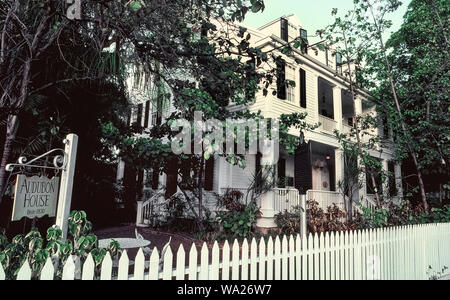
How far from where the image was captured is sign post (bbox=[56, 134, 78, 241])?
264cm

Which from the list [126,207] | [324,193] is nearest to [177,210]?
[126,207]

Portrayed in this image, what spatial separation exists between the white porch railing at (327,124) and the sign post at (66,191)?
36.6 feet

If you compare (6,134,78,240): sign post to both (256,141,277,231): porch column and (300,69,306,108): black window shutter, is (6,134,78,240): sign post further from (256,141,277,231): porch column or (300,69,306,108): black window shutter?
(300,69,306,108): black window shutter

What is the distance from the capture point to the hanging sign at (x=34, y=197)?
7.58 ft

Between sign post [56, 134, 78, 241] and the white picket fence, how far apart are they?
1.81 ft

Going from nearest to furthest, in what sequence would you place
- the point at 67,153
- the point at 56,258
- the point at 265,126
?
the point at 56,258
the point at 67,153
the point at 265,126

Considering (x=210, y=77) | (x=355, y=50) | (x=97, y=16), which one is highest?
(x=355, y=50)

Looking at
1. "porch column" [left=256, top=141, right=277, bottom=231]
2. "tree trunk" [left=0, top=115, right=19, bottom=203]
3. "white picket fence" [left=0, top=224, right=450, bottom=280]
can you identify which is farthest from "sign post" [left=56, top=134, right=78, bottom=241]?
"porch column" [left=256, top=141, right=277, bottom=231]

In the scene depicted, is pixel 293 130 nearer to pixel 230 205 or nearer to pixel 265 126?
pixel 265 126

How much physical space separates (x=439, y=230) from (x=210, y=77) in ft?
19.5

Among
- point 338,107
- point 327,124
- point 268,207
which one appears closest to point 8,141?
point 268,207

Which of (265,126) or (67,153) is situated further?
(265,126)

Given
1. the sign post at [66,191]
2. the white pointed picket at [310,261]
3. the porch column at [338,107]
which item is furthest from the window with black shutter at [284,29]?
the sign post at [66,191]

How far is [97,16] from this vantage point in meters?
3.39
